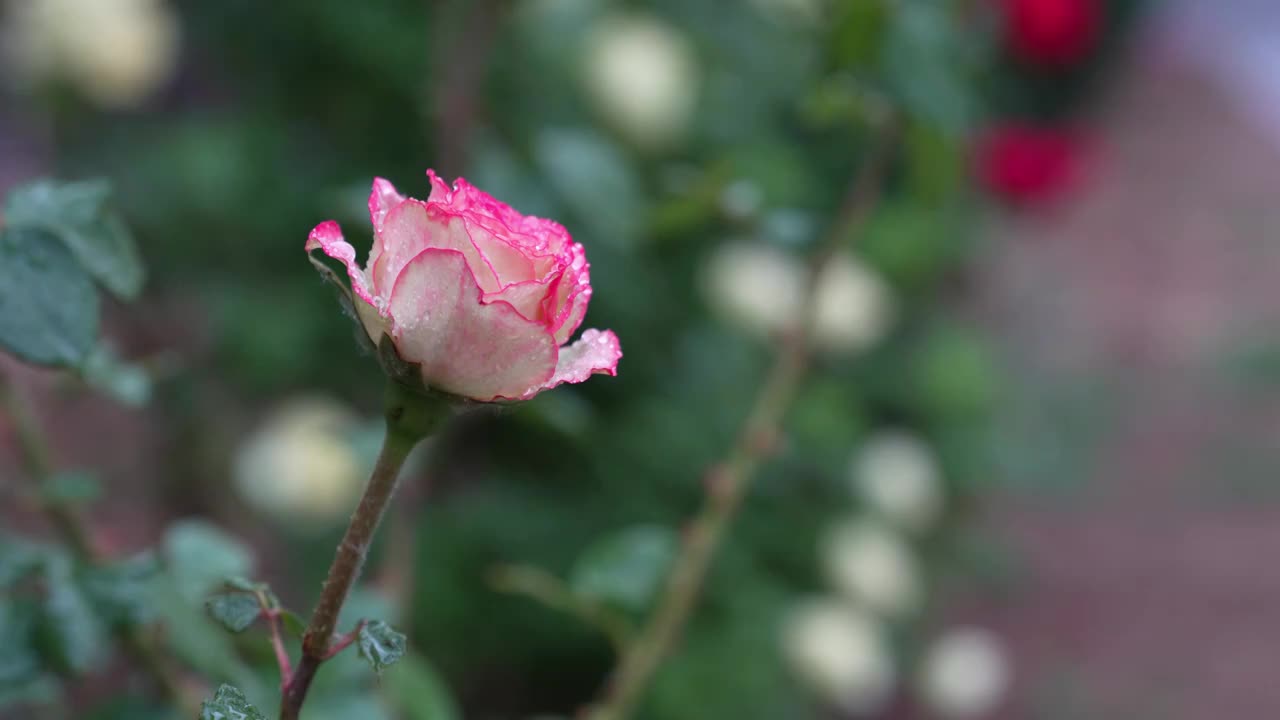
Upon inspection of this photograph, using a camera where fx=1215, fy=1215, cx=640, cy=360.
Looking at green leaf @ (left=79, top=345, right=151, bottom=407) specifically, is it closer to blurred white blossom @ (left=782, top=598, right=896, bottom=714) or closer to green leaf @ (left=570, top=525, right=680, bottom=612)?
green leaf @ (left=570, top=525, right=680, bottom=612)

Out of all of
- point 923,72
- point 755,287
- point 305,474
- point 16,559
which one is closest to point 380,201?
point 16,559

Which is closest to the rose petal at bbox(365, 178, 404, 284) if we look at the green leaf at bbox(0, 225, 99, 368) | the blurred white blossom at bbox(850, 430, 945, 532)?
the green leaf at bbox(0, 225, 99, 368)

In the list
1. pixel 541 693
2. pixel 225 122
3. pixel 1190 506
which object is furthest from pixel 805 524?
pixel 1190 506

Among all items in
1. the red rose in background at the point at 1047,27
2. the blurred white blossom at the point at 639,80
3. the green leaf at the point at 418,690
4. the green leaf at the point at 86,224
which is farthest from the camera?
the red rose in background at the point at 1047,27

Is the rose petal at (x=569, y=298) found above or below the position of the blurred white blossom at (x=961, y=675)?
below

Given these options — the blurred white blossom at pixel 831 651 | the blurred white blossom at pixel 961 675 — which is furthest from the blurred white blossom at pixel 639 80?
the blurred white blossom at pixel 961 675

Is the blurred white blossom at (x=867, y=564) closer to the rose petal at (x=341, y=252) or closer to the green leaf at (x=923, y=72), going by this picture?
the green leaf at (x=923, y=72)

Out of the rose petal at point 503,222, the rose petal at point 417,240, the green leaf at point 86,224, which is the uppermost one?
the green leaf at point 86,224
